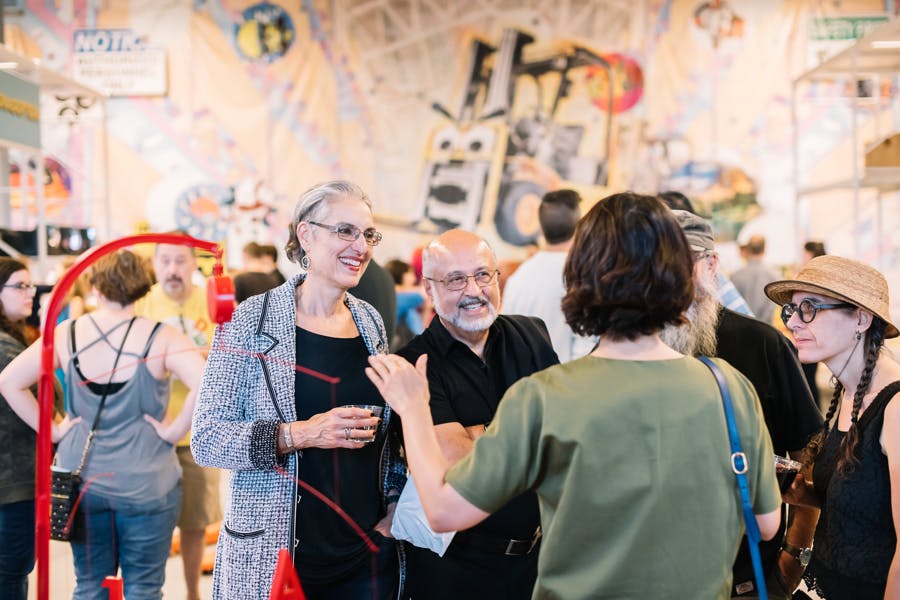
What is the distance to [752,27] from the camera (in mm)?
9727

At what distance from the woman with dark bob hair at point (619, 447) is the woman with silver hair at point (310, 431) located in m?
0.62

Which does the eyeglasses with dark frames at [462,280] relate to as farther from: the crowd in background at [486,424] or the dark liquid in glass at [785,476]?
the dark liquid in glass at [785,476]

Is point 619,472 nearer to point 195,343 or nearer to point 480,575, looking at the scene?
point 480,575

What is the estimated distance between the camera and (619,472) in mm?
1363

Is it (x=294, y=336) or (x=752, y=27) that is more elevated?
(x=752, y=27)

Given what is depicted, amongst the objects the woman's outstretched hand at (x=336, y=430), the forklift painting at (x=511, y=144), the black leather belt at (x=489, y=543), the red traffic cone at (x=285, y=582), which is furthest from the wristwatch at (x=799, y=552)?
the forklift painting at (x=511, y=144)

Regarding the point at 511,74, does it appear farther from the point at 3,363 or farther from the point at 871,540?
the point at 871,540

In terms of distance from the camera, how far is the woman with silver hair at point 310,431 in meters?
1.97

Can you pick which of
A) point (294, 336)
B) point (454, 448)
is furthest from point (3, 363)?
point (454, 448)

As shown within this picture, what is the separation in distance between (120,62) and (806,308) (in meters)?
9.53

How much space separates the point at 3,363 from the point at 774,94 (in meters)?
9.00

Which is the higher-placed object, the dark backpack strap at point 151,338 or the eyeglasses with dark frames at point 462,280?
the eyeglasses with dark frames at point 462,280

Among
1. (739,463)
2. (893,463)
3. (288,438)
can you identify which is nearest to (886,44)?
(893,463)

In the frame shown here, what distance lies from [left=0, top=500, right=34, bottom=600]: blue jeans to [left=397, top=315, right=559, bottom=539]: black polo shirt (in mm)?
1631
